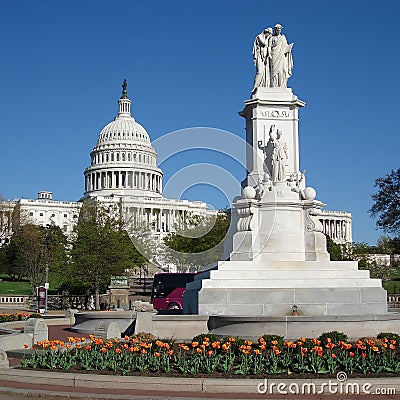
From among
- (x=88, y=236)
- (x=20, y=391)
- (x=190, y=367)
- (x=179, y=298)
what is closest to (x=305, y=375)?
(x=190, y=367)

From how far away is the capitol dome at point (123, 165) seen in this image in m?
158

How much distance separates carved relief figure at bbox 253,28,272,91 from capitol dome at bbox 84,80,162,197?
125808mm

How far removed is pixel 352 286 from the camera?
72.1 ft

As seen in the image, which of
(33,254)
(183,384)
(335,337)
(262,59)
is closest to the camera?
(183,384)

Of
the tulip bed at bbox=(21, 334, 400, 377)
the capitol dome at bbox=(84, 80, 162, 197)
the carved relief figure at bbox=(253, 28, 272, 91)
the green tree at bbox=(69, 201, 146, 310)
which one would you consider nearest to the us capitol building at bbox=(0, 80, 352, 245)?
the capitol dome at bbox=(84, 80, 162, 197)

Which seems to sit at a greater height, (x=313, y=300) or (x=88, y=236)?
(x=88, y=236)

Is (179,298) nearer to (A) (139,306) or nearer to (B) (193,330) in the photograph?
(A) (139,306)

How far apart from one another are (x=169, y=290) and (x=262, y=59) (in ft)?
70.3

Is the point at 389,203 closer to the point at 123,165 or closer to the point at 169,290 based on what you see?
the point at 169,290

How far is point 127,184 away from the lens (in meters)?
159

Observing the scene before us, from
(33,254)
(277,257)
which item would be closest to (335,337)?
(277,257)

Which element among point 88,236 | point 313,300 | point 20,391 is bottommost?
point 20,391

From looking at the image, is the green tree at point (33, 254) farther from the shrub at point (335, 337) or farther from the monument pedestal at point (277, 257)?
the shrub at point (335, 337)

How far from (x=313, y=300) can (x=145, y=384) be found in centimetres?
973
